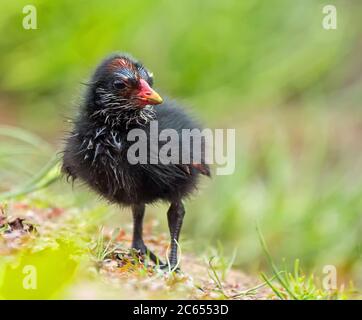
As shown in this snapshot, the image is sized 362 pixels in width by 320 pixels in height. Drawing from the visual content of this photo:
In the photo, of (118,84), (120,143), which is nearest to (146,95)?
(118,84)

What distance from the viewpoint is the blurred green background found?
720cm

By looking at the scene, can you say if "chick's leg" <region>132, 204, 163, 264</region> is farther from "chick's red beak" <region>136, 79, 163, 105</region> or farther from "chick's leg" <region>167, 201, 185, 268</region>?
"chick's red beak" <region>136, 79, 163, 105</region>

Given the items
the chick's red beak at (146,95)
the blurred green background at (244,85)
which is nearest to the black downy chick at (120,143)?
the chick's red beak at (146,95)

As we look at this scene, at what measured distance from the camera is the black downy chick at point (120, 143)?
13.4ft

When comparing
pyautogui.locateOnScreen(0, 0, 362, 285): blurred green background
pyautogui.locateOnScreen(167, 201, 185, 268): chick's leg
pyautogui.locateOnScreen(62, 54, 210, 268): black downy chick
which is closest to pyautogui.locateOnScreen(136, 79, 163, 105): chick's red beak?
pyautogui.locateOnScreen(62, 54, 210, 268): black downy chick

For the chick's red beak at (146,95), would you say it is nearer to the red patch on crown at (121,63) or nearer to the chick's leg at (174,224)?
the red patch on crown at (121,63)

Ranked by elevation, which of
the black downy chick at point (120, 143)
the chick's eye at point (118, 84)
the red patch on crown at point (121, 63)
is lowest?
the black downy chick at point (120, 143)

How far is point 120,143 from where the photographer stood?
4090 millimetres

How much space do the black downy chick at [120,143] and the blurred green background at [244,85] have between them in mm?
2770

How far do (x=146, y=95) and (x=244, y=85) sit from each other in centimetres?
537

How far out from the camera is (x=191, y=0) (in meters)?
9.43

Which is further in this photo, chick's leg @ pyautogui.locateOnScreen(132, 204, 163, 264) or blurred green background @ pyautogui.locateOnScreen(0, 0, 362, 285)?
blurred green background @ pyautogui.locateOnScreen(0, 0, 362, 285)

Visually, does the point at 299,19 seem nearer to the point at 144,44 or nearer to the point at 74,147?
the point at 144,44
